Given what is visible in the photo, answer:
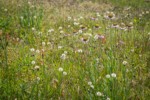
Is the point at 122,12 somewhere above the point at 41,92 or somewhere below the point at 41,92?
below

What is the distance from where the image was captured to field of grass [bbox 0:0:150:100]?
402 cm

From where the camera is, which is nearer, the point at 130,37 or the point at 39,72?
the point at 39,72

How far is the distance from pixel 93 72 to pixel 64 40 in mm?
2551

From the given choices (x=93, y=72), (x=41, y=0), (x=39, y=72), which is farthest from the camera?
(x=41, y=0)

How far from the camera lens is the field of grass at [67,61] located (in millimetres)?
4023

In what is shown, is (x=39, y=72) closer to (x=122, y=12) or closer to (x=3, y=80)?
(x=3, y=80)

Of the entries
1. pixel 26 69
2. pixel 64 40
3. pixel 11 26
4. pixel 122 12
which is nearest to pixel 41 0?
pixel 122 12

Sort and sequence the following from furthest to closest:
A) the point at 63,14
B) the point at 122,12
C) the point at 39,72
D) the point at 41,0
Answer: the point at 41,0 < the point at 122,12 < the point at 63,14 < the point at 39,72

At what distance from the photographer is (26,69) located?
510 centimetres

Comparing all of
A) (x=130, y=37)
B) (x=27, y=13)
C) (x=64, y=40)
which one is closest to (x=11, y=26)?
(x=27, y=13)

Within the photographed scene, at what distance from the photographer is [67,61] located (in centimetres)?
544

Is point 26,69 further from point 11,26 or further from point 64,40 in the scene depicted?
point 11,26

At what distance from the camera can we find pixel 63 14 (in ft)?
30.5

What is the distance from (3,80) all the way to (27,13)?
3584mm
